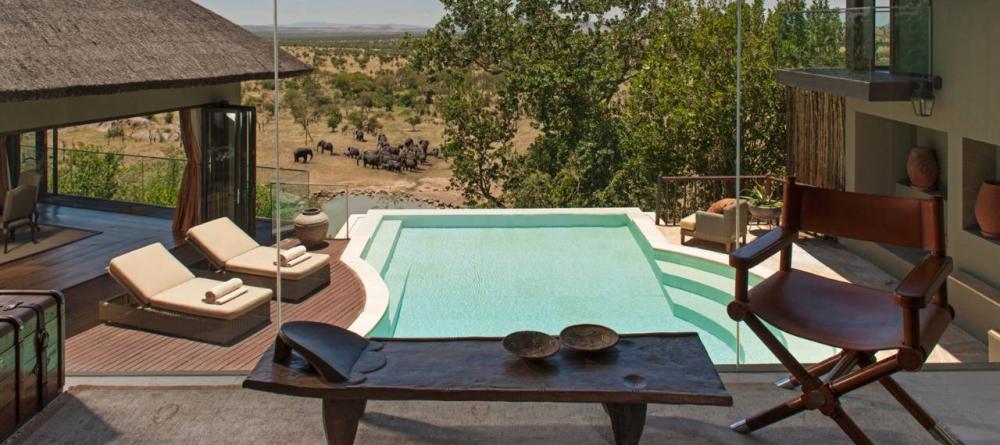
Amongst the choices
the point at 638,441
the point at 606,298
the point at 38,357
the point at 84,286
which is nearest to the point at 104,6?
the point at 84,286

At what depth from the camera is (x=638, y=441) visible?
2939 millimetres

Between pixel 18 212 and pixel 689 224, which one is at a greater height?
pixel 18 212

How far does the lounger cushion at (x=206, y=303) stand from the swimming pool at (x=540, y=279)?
2.57 ft

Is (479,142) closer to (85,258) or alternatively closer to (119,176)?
(119,176)

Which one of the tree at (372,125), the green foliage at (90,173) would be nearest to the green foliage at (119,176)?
the green foliage at (90,173)

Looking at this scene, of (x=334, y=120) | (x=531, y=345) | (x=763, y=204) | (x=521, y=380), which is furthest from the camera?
(x=334, y=120)

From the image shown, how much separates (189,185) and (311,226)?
1807 millimetres

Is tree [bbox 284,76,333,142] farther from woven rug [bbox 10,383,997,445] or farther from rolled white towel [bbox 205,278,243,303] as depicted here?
woven rug [bbox 10,383,997,445]

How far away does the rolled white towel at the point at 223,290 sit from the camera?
6070 millimetres

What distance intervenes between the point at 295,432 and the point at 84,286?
153 inches

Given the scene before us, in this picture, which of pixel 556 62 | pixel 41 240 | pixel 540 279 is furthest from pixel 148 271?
pixel 556 62

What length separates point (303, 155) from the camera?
34.7ft

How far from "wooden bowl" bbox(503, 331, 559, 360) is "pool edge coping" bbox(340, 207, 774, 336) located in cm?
322

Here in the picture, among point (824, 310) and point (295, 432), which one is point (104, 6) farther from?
point (824, 310)
